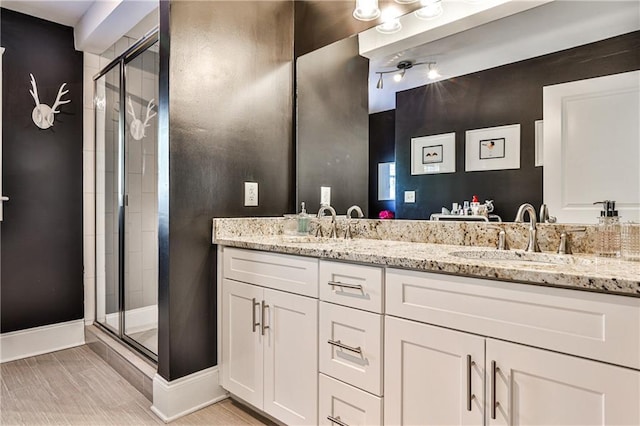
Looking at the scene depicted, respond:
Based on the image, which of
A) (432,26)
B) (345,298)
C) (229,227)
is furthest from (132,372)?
(432,26)

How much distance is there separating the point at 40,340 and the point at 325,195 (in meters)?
2.22

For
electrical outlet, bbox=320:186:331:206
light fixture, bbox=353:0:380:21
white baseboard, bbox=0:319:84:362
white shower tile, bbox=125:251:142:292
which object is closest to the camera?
light fixture, bbox=353:0:380:21

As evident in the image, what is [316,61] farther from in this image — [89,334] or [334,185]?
[89,334]

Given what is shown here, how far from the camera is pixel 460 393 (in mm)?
1089

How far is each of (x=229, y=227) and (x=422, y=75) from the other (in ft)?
4.04

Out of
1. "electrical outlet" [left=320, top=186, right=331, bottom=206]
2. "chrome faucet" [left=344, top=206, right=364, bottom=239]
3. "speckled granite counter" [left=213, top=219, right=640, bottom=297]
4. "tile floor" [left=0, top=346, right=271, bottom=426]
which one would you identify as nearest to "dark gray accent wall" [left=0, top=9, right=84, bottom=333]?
"tile floor" [left=0, top=346, right=271, bottom=426]

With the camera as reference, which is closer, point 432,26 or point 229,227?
point 432,26

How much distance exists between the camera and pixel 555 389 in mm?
938

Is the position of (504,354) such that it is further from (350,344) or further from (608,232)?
(608,232)

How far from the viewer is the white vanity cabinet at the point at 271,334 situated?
1.50 meters

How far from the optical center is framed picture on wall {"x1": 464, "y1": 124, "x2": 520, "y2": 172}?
1.54 m

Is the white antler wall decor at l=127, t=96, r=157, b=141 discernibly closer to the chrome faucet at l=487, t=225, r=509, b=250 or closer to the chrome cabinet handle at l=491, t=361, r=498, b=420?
the chrome faucet at l=487, t=225, r=509, b=250

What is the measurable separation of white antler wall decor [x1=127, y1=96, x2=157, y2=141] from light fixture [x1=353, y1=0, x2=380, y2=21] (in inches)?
63.2

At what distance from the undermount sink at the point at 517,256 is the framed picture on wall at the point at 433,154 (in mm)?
Result: 430
